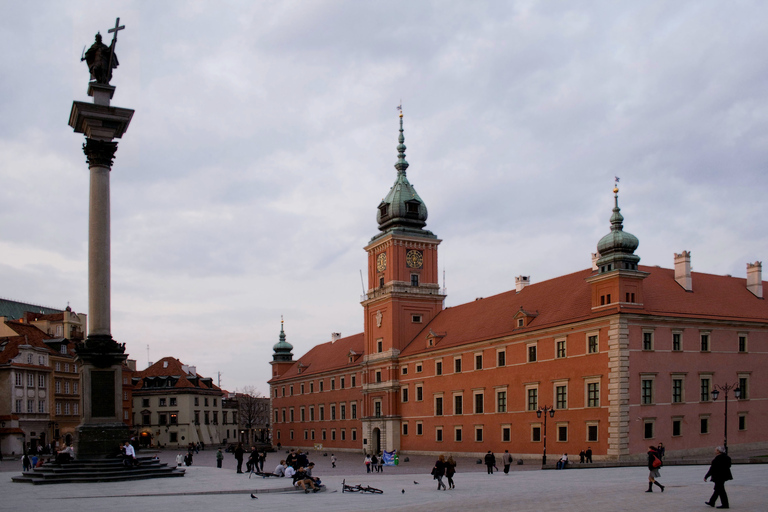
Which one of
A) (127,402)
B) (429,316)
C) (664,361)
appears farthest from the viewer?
(127,402)

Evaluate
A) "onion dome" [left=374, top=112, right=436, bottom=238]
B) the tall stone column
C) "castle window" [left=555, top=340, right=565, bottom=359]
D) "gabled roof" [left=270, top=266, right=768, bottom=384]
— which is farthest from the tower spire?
the tall stone column

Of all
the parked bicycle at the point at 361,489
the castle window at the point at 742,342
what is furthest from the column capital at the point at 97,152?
the castle window at the point at 742,342

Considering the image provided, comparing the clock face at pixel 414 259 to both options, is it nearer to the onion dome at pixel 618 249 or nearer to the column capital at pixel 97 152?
the onion dome at pixel 618 249

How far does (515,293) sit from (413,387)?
13.7 m

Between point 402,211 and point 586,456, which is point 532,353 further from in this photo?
point 402,211

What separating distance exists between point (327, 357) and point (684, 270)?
2075 inches

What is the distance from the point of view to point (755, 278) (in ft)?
190

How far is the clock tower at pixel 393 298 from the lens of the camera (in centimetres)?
7694

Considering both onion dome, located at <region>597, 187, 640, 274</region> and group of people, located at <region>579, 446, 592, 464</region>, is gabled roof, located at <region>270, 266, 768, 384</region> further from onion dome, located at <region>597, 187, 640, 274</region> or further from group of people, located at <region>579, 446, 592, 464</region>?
group of people, located at <region>579, 446, 592, 464</region>

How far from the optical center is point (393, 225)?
80625mm

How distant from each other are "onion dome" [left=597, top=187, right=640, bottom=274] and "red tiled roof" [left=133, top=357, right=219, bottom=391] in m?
68.2

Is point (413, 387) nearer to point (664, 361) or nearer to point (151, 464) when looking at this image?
point (664, 361)

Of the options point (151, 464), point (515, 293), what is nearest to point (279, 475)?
point (151, 464)

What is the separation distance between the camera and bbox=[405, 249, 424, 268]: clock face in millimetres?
79031
